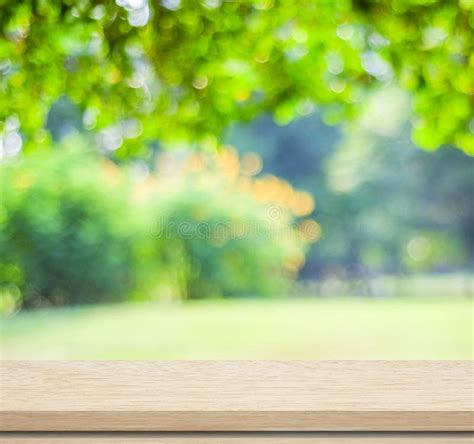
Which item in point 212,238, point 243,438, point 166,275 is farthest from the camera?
point 166,275

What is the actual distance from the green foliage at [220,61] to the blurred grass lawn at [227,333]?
3.58 m

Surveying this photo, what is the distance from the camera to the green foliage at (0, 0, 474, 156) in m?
1.89

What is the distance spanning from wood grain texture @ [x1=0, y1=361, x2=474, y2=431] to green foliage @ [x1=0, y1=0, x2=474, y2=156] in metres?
1.22

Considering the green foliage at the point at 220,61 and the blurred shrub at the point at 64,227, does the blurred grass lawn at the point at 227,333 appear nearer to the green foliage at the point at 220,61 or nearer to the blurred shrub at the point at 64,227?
the blurred shrub at the point at 64,227

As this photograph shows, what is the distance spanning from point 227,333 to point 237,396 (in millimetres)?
6001

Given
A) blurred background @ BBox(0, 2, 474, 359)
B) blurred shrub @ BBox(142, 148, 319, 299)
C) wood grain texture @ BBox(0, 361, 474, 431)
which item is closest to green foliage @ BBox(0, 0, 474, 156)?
wood grain texture @ BBox(0, 361, 474, 431)

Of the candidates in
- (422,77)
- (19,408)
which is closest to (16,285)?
(422,77)

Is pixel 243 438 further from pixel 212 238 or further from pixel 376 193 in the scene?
pixel 376 193

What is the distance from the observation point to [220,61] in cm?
207

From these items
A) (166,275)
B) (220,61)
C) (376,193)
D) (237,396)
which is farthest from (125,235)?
(376,193)

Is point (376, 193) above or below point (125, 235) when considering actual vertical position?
below

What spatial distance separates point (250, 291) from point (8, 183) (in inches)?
106

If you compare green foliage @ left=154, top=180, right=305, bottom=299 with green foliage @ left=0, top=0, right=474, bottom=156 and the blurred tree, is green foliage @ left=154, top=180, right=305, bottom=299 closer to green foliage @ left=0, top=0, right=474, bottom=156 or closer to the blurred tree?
the blurred tree

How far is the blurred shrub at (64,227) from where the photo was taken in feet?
22.0
